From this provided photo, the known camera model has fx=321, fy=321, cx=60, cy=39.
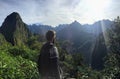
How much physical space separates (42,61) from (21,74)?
150 inches

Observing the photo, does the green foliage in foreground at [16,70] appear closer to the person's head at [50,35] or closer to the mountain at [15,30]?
the person's head at [50,35]

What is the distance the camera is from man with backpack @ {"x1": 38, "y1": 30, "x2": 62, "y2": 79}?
23.1 ft

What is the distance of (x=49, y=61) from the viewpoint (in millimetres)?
7055

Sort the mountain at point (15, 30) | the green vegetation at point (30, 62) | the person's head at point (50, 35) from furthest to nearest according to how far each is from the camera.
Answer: the mountain at point (15, 30) < the green vegetation at point (30, 62) < the person's head at point (50, 35)

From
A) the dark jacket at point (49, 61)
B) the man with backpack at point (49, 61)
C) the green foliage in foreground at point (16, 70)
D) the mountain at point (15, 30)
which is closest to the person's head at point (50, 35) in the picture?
the man with backpack at point (49, 61)

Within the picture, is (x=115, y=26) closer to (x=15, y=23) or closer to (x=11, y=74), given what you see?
(x=11, y=74)

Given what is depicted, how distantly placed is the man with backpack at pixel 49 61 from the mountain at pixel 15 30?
60399 millimetres

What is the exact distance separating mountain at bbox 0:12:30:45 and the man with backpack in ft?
198

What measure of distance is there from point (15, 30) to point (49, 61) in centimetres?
6995

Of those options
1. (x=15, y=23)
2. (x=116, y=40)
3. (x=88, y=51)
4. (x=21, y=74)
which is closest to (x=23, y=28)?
(x=15, y=23)

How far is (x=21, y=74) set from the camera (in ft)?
Result: 35.2

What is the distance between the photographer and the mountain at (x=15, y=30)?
7100 centimetres

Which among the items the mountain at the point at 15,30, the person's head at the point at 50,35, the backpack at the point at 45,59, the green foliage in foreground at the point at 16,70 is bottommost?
the green foliage in foreground at the point at 16,70

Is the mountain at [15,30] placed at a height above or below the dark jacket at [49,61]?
above
